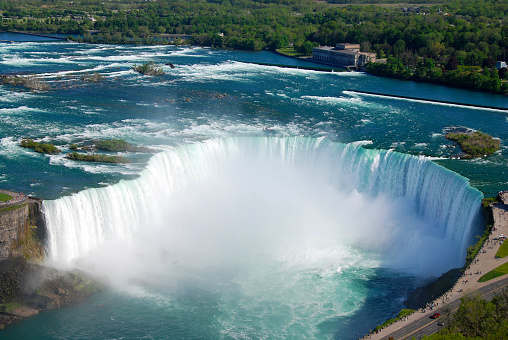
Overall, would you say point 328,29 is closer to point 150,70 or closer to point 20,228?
point 150,70

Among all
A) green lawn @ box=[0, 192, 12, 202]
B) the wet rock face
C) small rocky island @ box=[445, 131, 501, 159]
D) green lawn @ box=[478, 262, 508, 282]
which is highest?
small rocky island @ box=[445, 131, 501, 159]

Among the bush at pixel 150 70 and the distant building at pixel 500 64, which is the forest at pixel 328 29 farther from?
the bush at pixel 150 70

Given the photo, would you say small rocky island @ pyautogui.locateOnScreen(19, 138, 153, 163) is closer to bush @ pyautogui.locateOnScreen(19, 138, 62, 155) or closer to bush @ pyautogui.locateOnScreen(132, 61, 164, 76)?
bush @ pyautogui.locateOnScreen(19, 138, 62, 155)

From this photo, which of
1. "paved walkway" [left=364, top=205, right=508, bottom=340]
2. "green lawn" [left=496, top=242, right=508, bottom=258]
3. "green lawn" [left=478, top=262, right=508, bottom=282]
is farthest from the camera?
"green lawn" [left=496, top=242, right=508, bottom=258]

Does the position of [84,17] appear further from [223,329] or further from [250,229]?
[223,329]

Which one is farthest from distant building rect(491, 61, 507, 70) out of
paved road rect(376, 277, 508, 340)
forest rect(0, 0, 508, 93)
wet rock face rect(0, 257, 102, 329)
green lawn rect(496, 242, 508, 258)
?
wet rock face rect(0, 257, 102, 329)

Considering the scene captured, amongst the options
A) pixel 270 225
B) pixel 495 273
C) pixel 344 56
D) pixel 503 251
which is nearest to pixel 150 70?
pixel 344 56
